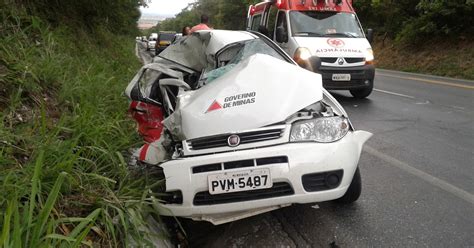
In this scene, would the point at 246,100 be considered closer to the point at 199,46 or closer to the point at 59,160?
the point at 59,160

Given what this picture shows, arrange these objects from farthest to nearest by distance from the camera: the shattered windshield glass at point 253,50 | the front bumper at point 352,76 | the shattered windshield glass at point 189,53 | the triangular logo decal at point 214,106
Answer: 1. the front bumper at point 352,76
2. the shattered windshield glass at point 189,53
3. the shattered windshield glass at point 253,50
4. the triangular logo decal at point 214,106

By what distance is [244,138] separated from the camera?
280 centimetres

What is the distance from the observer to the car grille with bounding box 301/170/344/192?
2709mm

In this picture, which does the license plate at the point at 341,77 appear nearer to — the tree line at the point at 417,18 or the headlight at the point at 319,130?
the headlight at the point at 319,130

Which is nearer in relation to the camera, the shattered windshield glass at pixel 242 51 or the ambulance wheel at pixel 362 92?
the shattered windshield glass at pixel 242 51

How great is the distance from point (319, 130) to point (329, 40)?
18.6 feet

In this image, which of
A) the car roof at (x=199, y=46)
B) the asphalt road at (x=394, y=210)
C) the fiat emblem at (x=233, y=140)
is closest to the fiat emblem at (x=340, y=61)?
the asphalt road at (x=394, y=210)

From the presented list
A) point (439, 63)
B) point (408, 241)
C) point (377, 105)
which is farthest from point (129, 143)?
point (439, 63)

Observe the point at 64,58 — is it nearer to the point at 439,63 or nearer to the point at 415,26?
the point at 439,63

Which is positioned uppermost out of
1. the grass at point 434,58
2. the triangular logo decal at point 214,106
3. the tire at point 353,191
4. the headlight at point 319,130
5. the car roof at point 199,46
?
the car roof at point 199,46

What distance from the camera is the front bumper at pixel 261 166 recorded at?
8.65 ft

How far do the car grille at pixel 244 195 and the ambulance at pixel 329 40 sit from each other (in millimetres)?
5415

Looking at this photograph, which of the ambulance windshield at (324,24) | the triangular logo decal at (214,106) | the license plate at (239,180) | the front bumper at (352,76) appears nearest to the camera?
the license plate at (239,180)

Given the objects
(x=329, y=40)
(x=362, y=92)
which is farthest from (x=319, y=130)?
(x=362, y=92)
